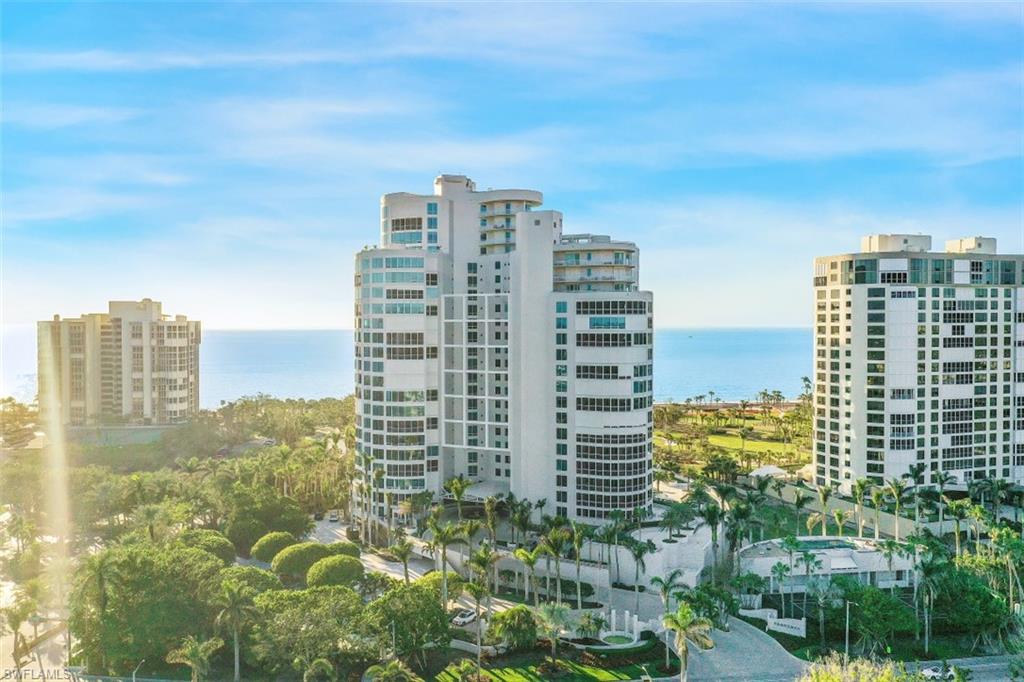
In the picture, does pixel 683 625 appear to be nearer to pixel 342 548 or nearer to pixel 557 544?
pixel 557 544

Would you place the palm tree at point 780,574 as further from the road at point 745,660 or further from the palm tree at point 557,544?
the palm tree at point 557,544

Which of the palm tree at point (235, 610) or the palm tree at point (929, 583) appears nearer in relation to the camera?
the palm tree at point (235, 610)

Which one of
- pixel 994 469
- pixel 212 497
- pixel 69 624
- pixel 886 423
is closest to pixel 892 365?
pixel 886 423

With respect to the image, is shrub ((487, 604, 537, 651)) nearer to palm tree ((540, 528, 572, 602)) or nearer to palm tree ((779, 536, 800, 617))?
palm tree ((540, 528, 572, 602))

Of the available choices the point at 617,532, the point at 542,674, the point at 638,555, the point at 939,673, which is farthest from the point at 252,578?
the point at 939,673

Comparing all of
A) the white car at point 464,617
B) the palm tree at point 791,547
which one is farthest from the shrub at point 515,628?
the palm tree at point 791,547

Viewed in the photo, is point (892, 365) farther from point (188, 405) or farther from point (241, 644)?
point (188, 405)

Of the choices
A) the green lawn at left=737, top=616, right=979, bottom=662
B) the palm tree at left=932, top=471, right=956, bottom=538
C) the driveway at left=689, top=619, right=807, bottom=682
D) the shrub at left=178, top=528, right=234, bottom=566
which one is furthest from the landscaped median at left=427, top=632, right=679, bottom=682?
the palm tree at left=932, top=471, right=956, bottom=538
